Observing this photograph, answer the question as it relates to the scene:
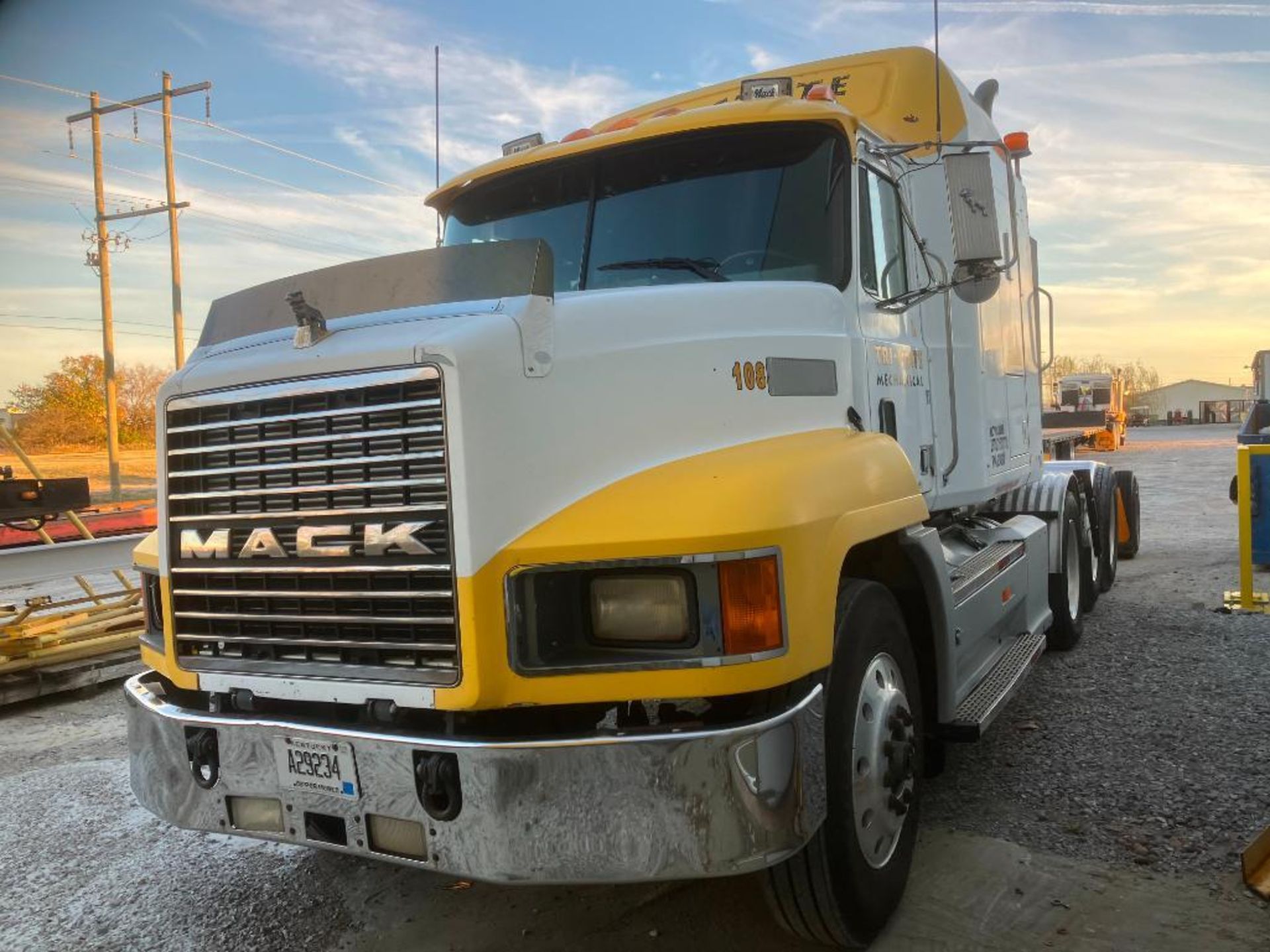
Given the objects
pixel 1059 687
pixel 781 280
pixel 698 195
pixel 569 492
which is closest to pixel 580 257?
pixel 698 195

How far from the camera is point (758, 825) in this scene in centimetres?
244

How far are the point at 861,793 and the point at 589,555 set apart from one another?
117 centimetres

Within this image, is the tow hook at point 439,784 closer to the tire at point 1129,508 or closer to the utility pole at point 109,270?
the tire at point 1129,508

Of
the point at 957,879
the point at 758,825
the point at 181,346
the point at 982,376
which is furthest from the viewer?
the point at 181,346

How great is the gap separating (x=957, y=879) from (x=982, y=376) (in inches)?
106

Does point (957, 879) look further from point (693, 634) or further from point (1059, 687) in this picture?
point (1059, 687)

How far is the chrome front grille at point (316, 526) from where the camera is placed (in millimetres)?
2551

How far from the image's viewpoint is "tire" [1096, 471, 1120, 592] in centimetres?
835

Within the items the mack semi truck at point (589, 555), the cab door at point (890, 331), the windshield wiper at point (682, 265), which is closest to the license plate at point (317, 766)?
the mack semi truck at point (589, 555)

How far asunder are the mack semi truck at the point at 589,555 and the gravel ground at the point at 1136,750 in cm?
55

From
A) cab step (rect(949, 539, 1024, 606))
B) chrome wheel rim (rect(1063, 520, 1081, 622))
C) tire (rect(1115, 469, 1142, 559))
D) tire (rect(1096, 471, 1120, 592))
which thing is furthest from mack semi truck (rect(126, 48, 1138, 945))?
tire (rect(1115, 469, 1142, 559))

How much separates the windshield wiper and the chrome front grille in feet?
4.64

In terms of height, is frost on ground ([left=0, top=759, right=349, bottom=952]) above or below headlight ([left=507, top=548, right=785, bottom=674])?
below

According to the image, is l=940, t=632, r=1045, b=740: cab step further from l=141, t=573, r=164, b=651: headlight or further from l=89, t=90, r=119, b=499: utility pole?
l=89, t=90, r=119, b=499: utility pole
